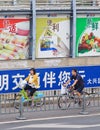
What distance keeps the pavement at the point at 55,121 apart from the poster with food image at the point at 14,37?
213 inches

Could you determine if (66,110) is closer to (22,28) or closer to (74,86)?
(74,86)

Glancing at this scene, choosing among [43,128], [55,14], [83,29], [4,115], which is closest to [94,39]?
[83,29]

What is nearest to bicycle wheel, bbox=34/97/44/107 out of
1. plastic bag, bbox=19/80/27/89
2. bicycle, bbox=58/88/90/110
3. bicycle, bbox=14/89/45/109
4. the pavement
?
bicycle, bbox=14/89/45/109

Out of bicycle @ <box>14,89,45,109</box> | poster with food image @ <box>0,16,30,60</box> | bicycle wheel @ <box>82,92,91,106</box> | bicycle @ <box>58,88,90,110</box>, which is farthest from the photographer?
poster with food image @ <box>0,16,30,60</box>

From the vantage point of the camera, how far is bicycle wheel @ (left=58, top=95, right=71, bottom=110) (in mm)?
20067

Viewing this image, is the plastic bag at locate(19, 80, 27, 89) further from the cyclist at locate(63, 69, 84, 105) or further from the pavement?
the cyclist at locate(63, 69, 84, 105)

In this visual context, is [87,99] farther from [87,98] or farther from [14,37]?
[14,37]

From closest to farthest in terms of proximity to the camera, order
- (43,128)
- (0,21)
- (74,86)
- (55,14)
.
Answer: (43,128), (74,86), (0,21), (55,14)

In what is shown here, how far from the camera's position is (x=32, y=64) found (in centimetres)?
2488

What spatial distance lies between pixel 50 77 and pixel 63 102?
4.51 ft

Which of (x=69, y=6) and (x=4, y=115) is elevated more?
(x=69, y=6)

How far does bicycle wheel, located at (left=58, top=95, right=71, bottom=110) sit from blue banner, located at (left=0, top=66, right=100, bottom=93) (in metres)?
1.16

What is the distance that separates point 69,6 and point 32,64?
3.26 m

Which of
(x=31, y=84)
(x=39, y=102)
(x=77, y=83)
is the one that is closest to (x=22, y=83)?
(x=31, y=84)
